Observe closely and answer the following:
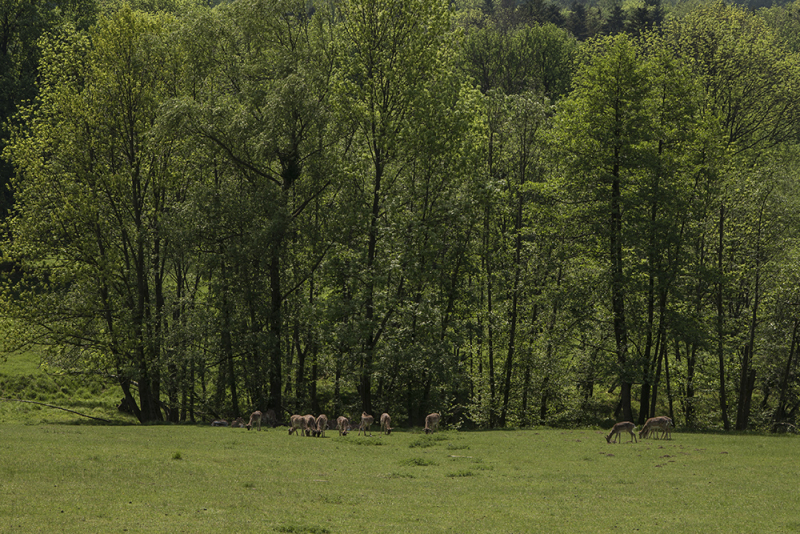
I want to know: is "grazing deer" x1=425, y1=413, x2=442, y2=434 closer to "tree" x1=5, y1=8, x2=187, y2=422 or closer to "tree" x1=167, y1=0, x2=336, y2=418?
"tree" x1=167, y1=0, x2=336, y2=418

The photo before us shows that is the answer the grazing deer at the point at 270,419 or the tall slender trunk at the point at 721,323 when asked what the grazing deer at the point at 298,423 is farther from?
the tall slender trunk at the point at 721,323

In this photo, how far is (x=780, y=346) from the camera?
4156 centimetres

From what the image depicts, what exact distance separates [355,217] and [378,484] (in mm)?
21741

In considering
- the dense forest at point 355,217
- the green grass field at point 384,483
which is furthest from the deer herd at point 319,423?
the dense forest at point 355,217

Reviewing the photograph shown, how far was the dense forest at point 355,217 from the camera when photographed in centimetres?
3956

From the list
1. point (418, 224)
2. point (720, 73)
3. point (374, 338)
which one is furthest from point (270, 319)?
point (720, 73)

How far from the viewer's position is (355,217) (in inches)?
1599

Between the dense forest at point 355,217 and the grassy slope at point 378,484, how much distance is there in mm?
9570

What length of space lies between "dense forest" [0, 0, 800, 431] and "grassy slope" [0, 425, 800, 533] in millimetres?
9570

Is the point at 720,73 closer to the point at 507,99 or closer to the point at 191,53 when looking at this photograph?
the point at 507,99

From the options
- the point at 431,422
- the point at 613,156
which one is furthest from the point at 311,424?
the point at 613,156

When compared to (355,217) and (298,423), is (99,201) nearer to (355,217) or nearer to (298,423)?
(355,217)

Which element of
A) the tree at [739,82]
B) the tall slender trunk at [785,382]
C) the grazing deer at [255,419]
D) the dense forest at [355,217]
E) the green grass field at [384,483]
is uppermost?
the tree at [739,82]

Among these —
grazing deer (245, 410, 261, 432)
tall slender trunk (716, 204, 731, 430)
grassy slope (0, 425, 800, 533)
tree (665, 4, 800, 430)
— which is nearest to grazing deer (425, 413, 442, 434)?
grassy slope (0, 425, 800, 533)
